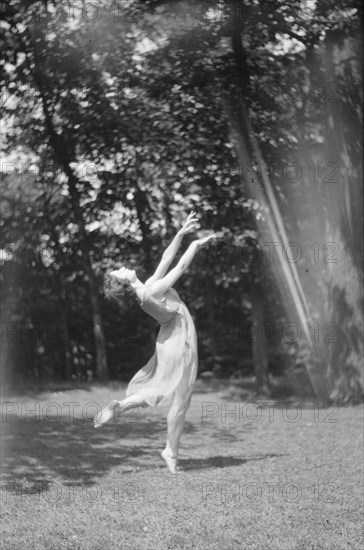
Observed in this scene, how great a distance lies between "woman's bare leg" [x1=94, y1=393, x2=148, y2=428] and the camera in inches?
331

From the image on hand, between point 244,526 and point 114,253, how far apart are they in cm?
1105

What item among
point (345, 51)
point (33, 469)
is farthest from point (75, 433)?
point (345, 51)

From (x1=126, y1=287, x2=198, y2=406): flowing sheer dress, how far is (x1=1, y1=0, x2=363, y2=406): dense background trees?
617 cm

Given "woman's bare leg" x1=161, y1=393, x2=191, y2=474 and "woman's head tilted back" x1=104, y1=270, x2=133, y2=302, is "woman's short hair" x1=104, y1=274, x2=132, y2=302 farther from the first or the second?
"woman's bare leg" x1=161, y1=393, x2=191, y2=474

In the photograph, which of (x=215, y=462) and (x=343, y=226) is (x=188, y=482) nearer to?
(x=215, y=462)

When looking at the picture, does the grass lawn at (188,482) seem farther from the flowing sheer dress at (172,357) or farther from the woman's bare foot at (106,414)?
the flowing sheer dress at (172,357)

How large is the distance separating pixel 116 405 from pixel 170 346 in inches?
32.3

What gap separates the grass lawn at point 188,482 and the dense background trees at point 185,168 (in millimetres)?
3116

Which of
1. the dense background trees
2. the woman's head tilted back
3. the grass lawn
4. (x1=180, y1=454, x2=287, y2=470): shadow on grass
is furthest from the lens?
the dense background trees

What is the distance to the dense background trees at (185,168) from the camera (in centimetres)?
1481

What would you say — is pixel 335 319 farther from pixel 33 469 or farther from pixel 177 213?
pixel 33 469

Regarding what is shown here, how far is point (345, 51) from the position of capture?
Answer: 14.6 meters

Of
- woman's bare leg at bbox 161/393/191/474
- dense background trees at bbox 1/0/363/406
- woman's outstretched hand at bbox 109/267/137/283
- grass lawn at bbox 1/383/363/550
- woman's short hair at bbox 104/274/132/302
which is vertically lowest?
grass lawn at bbox 1/383/363/550

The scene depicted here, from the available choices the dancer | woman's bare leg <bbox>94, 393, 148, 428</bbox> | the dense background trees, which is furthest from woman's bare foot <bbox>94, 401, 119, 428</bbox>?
the dense background trees
